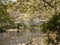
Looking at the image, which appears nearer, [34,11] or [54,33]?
[54,33]

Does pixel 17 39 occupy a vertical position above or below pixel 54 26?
below

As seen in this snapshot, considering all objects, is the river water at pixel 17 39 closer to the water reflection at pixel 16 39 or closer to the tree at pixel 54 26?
the water reflection at pixel 16 39

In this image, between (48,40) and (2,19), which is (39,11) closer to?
(48,40)

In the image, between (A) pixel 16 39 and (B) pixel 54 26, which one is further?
(A) pixel 16 39

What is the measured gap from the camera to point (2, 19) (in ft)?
39.0

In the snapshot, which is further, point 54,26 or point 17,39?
point 17,39

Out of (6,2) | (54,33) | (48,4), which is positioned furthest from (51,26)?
(6,2)

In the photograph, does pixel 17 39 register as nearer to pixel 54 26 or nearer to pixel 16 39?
pixel 16 39

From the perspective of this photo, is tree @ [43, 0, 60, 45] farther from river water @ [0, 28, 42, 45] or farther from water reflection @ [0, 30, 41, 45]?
water reflection @ [0, 30, 41, 45]

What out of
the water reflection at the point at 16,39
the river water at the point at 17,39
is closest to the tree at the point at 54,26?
the river water at the point at 17,39

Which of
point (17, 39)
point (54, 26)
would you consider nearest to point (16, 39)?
point (17, 39)

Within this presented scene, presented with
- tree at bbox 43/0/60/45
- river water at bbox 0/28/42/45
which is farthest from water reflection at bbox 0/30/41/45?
tree at bbox 43/0/60/45

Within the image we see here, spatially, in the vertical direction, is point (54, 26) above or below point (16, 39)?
above

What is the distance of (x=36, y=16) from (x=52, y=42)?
3796 millimetres
